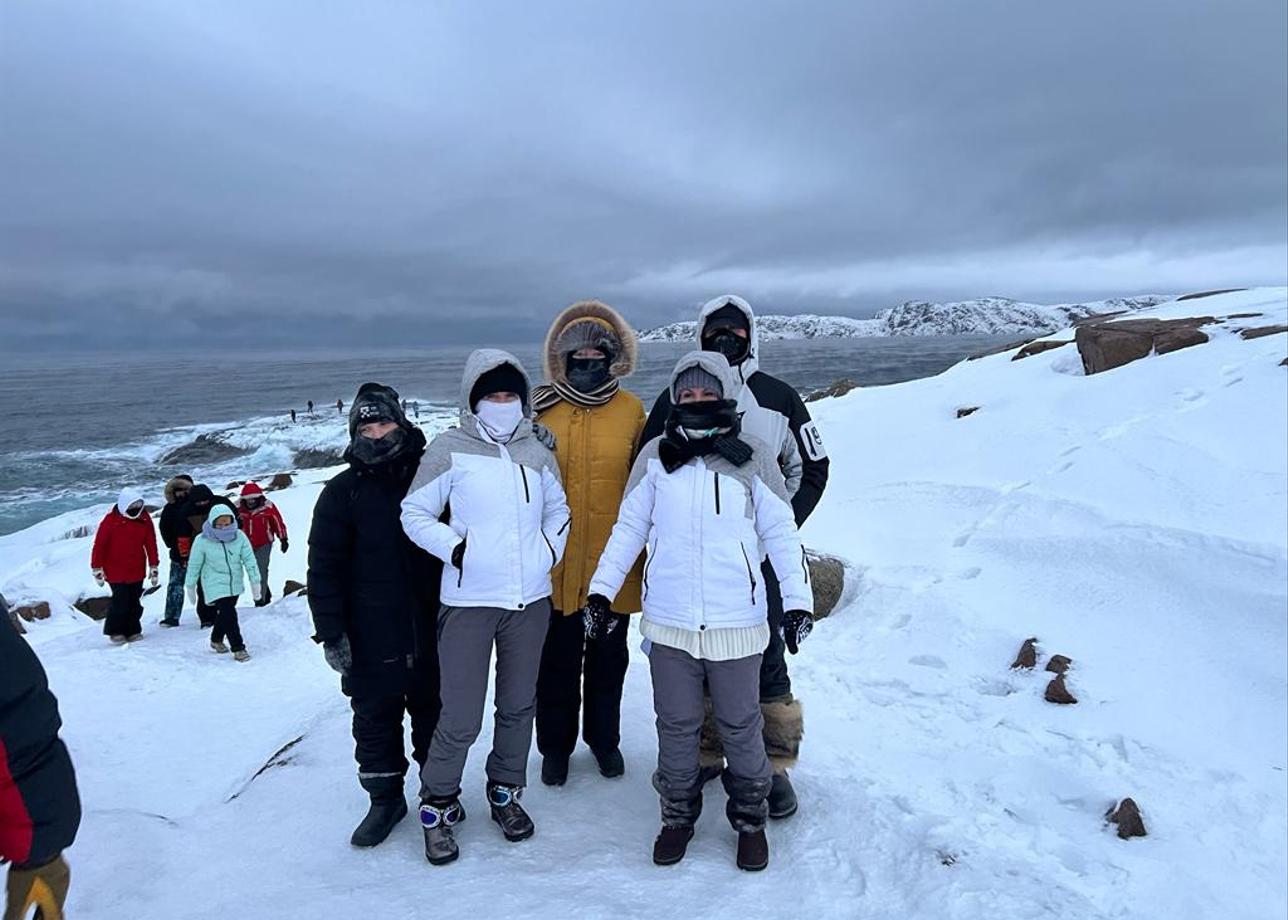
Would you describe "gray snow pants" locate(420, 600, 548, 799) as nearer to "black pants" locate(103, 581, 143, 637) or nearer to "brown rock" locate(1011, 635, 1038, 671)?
"brown rock" locate(1011, 635, 1038, 671)

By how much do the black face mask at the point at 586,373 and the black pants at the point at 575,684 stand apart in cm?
114

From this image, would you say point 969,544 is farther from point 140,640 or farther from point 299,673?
point 140,640

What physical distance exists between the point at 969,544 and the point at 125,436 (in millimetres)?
53797

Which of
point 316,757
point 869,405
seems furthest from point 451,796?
point 869,405

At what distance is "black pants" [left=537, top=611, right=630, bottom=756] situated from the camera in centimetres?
352

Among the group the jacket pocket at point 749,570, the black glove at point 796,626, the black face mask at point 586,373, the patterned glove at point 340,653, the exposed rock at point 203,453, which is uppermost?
the black face mask at point 586,373

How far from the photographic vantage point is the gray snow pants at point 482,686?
3.01 m

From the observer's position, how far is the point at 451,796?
10.2ft

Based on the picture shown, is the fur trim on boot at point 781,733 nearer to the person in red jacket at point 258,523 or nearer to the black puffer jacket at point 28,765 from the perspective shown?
the black puffer jacket at point 28,765

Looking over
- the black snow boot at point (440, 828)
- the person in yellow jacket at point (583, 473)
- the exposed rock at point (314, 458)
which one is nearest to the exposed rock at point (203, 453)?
the exposed rock at point (314, 458)

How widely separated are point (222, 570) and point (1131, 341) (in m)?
15.1

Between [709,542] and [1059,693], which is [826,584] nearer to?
[1059,693]

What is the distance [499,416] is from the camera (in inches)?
121

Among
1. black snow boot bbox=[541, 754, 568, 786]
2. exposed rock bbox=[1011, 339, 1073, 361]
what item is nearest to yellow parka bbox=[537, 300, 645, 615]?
black snow boot bbox=[541, 754, 568, 786]
